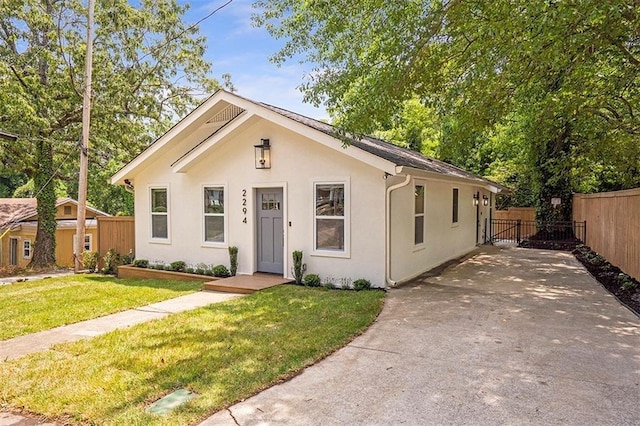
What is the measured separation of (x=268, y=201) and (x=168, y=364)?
5.50 metres

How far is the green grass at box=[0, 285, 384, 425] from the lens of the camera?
11.5ft

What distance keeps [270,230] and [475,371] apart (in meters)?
6.12

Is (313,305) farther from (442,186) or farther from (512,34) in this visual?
(442,186)

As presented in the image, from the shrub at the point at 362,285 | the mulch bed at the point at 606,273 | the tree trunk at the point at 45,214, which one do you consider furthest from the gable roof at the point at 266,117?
the tree trunk at the point at 45,214

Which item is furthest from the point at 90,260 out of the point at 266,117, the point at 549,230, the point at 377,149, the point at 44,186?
the point at 549,230

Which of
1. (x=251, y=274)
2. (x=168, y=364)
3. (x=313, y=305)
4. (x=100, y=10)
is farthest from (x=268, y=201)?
(x=100, y=10)

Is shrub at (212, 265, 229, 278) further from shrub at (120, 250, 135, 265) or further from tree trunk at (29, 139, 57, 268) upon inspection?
tree trunk at (29, 139, 57, 268)

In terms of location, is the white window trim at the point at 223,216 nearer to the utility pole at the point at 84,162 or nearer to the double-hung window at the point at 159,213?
the double-hung window at the point at 159,213

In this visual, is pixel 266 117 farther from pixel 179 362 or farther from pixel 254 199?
pixel 179 362

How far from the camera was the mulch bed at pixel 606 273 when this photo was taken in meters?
7.29

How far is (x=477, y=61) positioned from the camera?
7102 mm

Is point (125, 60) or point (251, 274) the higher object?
point (125, 60)

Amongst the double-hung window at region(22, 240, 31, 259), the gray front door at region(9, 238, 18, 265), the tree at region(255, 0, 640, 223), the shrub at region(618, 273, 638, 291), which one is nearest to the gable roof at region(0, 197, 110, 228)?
the double-hung window at region(22, 240, 31, 259)

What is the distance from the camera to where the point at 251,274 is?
9.59m
